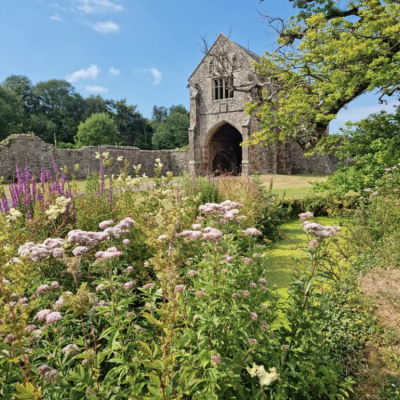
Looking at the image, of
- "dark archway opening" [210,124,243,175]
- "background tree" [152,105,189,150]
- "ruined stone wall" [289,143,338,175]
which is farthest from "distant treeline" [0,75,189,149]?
"ruined stone wall" [289,143,338,175]

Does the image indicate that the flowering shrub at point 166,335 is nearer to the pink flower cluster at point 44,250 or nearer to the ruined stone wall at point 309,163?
the pink flower cluster at point 44,250

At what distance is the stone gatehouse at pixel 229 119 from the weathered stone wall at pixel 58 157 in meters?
4.41

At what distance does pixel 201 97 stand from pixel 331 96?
1701cm

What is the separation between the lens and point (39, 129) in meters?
41.6

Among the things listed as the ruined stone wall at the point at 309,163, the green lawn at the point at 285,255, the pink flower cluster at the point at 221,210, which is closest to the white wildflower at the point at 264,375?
the pink flower cluster at the point at 221,210

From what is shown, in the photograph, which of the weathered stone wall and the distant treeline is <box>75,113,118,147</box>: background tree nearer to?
the distant treeline

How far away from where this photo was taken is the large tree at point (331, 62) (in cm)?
755

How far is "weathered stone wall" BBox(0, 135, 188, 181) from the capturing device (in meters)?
18.2

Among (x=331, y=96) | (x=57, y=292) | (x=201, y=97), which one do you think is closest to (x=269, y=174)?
(x=201, y=97)

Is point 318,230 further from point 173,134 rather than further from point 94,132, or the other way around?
point 173,134

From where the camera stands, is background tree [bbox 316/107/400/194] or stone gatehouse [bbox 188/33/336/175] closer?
background tree [bbox 316/107/400/194]

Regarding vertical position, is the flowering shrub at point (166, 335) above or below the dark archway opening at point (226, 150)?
below

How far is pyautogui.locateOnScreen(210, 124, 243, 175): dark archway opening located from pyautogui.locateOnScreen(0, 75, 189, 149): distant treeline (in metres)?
20.6

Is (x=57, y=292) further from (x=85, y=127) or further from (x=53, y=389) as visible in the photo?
(x=85, y=127)
